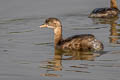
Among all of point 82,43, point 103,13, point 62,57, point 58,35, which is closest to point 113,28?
point 58,35

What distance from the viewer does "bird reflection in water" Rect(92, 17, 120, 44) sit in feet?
58.1

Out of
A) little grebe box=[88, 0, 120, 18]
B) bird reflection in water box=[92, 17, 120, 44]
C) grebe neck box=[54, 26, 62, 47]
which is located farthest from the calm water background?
little grebe box=[88, 0, 120, 18]

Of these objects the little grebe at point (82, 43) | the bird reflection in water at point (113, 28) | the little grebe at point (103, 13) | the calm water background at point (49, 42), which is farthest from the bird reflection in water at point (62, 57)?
the little grebe at point (103, 13)

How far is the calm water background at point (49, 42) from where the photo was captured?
1294 centimetres

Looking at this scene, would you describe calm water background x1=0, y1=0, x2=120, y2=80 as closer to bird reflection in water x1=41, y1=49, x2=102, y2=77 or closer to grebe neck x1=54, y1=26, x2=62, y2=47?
bird reflection in water x1=41, y1=49, x2=102, y2=77

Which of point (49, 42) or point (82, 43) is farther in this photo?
point (49, 42)

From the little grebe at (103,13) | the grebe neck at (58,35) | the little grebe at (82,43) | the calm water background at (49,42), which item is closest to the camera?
the calm water background at (49,42)

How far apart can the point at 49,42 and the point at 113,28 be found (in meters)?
3.21

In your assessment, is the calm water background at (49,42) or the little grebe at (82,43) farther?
the little grebe at (82,43)

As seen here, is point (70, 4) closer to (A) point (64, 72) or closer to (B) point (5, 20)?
(B) point (5, 20)

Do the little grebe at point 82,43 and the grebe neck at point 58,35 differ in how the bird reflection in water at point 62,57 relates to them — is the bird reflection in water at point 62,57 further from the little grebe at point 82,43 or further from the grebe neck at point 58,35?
the grebe neck at point 58,35

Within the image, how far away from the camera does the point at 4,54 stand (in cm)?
1556

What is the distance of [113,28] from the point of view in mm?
20219

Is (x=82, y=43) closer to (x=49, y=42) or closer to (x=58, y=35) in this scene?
(x=58, y=35)
